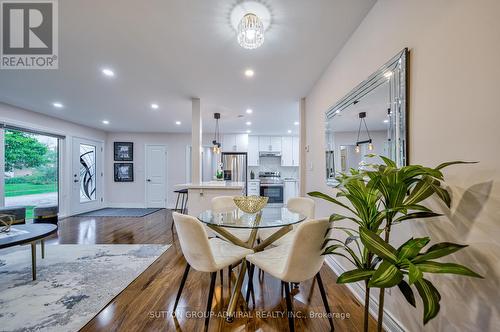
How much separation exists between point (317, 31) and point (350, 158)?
1277 mm

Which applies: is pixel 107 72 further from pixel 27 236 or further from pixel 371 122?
pixel 371 122

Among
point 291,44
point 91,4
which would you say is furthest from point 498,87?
point 91,4

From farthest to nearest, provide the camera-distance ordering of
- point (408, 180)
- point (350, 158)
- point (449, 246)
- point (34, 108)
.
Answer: point (34, 108)
point (350, 158)
point (408, 180)
point (449, 246)

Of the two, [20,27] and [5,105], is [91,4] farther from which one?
[5,105]

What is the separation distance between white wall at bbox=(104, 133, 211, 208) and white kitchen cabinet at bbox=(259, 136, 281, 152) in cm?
188

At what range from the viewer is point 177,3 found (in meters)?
1.62

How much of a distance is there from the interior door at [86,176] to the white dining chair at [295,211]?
589 cm

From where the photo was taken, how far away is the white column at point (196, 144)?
3.64 m

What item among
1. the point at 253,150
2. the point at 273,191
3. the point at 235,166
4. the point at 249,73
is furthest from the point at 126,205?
the point at 249,73

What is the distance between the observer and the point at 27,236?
2.17 meters

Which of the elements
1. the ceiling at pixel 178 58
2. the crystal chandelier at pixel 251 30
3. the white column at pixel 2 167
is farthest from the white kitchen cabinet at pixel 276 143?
the white column at pixel 2 167

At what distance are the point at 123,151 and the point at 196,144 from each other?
180 inches

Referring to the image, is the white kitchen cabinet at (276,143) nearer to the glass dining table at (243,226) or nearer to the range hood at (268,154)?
the range hood at (268,154)

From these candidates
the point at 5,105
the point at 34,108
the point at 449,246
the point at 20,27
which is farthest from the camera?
the point at 34,108
